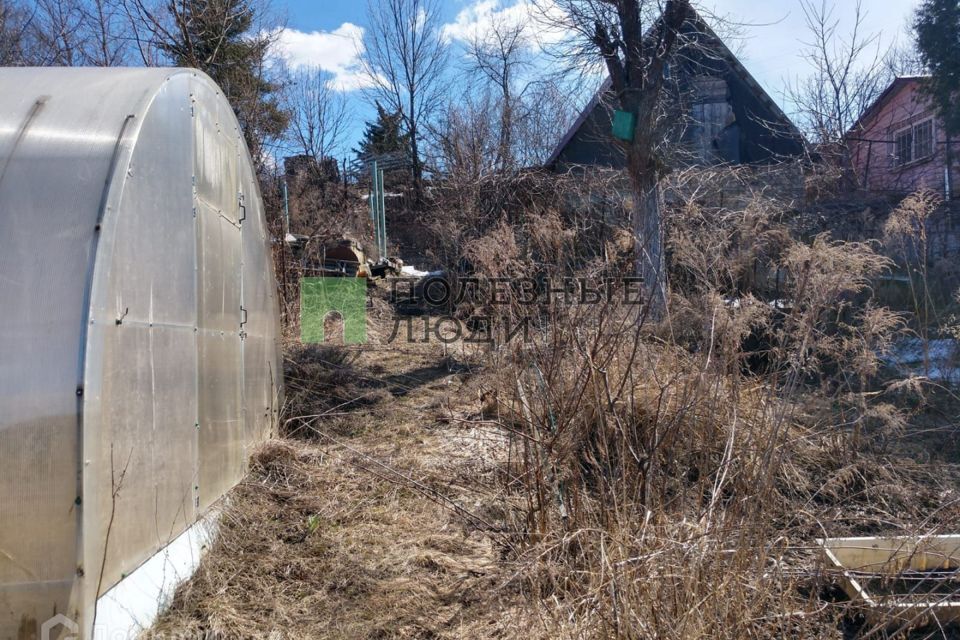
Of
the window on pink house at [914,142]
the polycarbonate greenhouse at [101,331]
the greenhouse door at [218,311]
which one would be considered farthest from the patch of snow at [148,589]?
the window on pink house at [914,142]

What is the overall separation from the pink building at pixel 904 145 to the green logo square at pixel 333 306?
42.2 ft

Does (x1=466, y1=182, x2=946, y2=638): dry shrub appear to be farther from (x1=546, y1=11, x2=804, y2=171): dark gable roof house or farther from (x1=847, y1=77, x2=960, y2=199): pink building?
(x1=847, y1=77, x2=960, y2=199): pink building

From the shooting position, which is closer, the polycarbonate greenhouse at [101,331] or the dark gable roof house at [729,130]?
the polycarbonate greenhouse at [101,331]

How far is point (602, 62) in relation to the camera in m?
9.58

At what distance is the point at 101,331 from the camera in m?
2.59

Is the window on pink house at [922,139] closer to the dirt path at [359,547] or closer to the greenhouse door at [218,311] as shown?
the dirt path at [359,547]

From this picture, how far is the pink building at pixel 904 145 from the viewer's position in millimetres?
16500

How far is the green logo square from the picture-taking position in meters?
→ 10.0

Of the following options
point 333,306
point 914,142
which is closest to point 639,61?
point 333,306

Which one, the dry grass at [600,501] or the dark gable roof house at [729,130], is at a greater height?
the dark gable roof house at [729,130]

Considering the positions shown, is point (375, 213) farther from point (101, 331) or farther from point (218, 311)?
point (101, 331)

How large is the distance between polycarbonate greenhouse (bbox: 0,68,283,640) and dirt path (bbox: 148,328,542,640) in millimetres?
404

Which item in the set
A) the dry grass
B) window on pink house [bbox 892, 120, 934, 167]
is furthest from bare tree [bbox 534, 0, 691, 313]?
window on pink house [bbox 892, 120, 934, 167]

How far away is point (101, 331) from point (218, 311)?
169 centimetres
